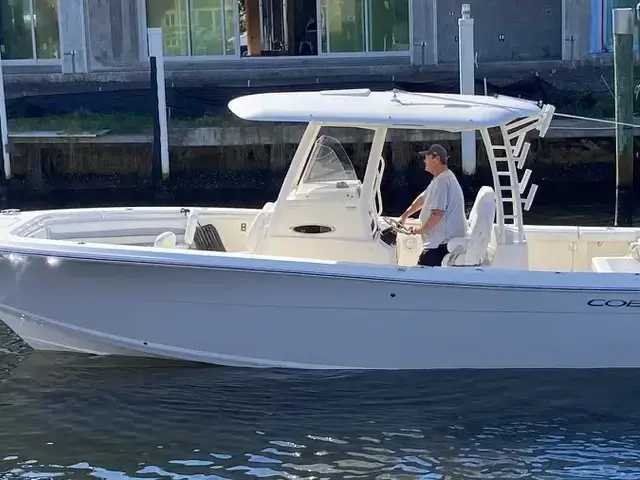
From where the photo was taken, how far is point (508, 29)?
21938 millimetres

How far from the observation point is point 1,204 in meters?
15.6

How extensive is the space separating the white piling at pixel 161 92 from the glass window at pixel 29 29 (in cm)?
786

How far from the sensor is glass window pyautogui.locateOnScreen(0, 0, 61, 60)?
22125 millimetres

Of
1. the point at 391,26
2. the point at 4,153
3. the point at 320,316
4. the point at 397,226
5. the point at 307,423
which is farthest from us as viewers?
the point at 391,26

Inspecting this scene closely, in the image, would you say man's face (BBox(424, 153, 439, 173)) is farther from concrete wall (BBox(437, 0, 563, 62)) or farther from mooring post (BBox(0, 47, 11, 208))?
concrete wall (BBox(437, 0, 563, 62))

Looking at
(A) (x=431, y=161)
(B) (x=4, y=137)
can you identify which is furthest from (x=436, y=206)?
(B) (x=4, y=137)

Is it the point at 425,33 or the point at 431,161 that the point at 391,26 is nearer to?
the point at 425,33

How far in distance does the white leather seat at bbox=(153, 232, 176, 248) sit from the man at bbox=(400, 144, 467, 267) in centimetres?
183

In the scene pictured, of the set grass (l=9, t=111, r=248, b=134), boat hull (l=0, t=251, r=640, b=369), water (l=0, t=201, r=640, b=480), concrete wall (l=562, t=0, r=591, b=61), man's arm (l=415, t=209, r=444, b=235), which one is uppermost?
concrete wall (l=562, t=0, r=591, b=61)

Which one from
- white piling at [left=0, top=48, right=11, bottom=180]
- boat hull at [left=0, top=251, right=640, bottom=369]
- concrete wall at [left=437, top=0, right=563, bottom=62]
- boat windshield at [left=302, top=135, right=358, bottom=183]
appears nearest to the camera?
boat hull at [left=0, top=251, right=640, bottom=369]

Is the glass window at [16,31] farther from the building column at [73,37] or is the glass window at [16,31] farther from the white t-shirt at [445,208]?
the white t-shirt at [445,208]

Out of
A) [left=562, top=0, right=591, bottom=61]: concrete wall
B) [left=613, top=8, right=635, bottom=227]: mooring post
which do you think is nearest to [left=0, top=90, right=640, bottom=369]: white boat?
[left=613, top=8, right=635, bottom=227]: mooring post

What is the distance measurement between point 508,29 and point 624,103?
33.1 ft

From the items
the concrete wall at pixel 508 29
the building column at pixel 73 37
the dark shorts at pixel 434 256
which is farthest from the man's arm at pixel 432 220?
the building column at pixel 73 37
